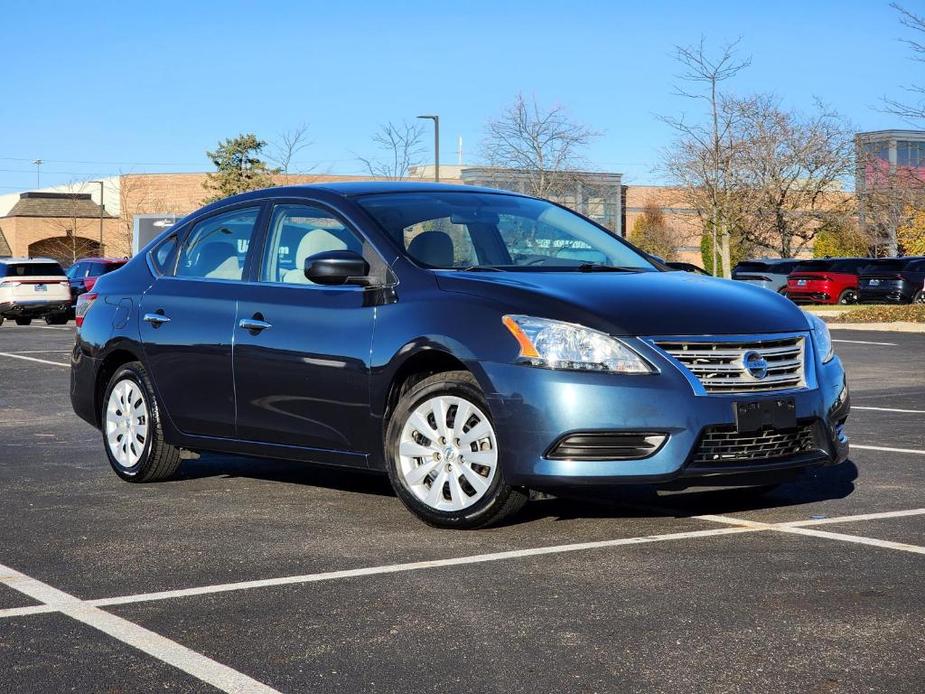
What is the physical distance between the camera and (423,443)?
7047 mm

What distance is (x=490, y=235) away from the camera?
7844 millimetres

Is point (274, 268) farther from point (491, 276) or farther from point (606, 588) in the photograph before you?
point (606, 588)

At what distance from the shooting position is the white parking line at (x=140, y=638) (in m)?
4.41

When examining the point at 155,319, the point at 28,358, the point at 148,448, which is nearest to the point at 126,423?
the point at 148,448

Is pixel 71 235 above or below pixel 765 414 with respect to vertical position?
above

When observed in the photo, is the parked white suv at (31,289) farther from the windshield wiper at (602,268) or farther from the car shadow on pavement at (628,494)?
the windshield wiper at (602,268)

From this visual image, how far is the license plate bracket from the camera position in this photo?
21.9ft

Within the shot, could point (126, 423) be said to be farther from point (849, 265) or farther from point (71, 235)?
point (71, 235)

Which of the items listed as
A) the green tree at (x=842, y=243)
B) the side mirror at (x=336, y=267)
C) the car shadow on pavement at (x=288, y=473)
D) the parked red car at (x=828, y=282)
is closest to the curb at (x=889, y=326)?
the parked red car at (x=828, y=282)

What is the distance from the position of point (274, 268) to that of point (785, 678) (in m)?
4.36

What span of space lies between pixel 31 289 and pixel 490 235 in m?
30.1

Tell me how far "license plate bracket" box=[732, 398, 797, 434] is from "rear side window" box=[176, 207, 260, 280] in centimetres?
296

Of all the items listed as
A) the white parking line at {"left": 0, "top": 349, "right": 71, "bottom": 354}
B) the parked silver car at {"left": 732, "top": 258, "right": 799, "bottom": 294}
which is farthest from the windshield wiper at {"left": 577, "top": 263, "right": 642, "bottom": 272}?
the parked silver car at {"left": 732, "top": 258, "right": 799, "bottom": 294}

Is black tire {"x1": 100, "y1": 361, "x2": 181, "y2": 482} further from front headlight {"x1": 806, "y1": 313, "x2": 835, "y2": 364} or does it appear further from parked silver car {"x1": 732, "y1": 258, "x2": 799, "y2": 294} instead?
parked silver car {"x1": 732, "y1": 258, "x2": 799, "y2": 294}
